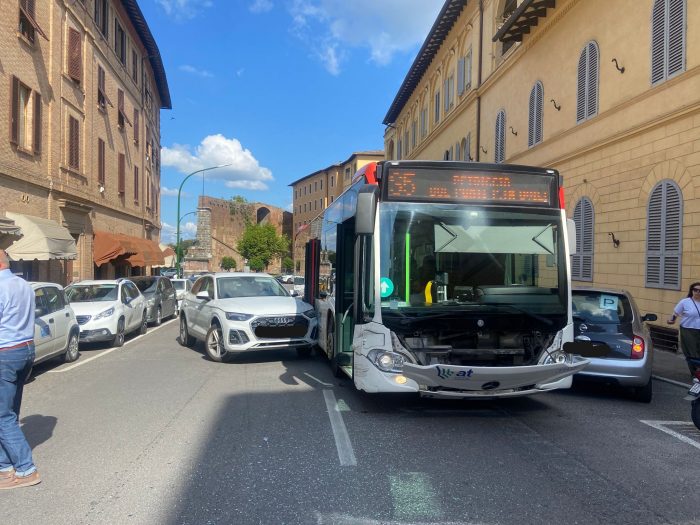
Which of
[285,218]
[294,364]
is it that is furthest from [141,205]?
[285,218]

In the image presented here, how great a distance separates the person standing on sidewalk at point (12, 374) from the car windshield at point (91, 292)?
8.92 m

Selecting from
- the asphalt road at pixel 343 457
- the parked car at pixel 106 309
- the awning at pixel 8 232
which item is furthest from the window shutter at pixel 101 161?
the asphalt road at pixel 343 457

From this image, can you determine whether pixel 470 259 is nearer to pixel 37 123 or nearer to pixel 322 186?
pixel 37 123

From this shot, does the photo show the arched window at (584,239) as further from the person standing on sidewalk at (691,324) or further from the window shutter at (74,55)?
the window shutter at (74,55)

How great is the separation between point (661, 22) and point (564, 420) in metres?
10.2

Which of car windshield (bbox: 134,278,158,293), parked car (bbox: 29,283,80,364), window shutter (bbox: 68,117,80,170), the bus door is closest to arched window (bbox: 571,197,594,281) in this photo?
the bus door

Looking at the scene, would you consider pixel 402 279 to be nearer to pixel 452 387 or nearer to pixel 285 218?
pixel 452 387

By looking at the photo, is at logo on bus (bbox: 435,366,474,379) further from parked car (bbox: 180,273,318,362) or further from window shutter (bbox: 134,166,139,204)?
window shutter (bbox: 134,166,139,204)

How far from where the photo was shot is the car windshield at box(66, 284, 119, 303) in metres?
13.0

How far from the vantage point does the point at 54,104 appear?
18.3 meters

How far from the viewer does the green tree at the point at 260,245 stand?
2832 inches

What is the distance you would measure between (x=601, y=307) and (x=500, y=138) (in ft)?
49.2

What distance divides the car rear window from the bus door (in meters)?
3.11

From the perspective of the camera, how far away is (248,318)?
977cm
